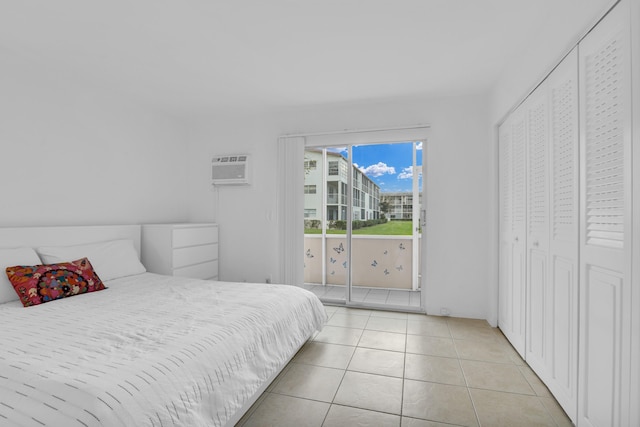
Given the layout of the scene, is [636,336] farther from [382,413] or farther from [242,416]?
[242,416]

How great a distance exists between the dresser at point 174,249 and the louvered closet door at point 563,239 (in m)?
3.41

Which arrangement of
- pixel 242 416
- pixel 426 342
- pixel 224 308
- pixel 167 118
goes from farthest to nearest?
pixel 167 118 < pixel 426 342 < pixel 224 308 < pixel 242 416

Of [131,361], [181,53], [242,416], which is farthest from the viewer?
[181,53]

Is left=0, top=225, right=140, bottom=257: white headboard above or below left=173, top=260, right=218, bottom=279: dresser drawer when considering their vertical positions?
above

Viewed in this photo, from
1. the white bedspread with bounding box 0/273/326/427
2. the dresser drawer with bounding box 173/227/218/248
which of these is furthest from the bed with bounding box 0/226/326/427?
the dresser drawer with bounding box 173/227/218/248

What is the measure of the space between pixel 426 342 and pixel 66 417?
2.56 metres

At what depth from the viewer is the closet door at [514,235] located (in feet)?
8.13

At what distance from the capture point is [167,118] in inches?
163

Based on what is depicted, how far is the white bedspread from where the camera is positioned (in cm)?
110

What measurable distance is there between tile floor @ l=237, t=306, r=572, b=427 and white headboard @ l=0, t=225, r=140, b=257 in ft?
7.49

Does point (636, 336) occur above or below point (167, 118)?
below

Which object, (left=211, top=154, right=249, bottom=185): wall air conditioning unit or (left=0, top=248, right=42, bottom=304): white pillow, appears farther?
(left=211, top=154, right=249, bottom=185): wall air conditioning unit

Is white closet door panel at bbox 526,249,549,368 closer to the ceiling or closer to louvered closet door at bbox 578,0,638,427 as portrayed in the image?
louvered closet door at bbox 578,0,638,427

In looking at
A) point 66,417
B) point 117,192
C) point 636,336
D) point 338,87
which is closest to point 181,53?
point 338,87
